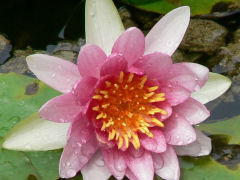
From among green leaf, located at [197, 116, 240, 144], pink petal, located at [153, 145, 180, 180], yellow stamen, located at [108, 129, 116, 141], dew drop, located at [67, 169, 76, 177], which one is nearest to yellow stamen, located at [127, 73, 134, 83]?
yellow stamen, located at [108, 129, 116, 141]

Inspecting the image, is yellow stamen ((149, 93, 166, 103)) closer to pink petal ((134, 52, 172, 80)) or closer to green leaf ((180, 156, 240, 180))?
pink petal ((134, 52, 172, 80))

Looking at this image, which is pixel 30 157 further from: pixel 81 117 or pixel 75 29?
pixel 75 29

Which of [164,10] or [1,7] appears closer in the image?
[164,10]

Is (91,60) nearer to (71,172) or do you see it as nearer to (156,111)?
(156,111)

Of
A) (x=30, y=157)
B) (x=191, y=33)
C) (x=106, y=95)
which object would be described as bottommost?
(x=30, y=157)

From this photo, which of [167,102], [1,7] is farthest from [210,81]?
[1,7]

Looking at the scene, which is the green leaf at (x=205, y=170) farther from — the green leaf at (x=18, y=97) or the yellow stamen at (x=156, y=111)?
the green leaf at (x=18, y=97)
